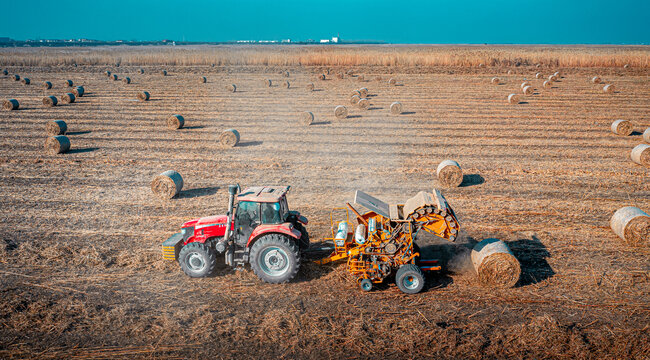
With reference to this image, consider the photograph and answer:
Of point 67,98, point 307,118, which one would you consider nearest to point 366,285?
point 307,118

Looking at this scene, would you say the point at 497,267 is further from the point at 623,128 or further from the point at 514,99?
the point at 514,99

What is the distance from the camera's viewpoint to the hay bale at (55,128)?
70.7ft

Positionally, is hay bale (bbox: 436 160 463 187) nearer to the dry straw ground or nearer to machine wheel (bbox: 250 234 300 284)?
the dry straw ground

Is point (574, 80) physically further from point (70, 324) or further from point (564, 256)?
point (70, 324)

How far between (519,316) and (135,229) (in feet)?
31.3

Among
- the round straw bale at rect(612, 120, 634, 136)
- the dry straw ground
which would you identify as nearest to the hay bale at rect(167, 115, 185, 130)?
the dry straw ground

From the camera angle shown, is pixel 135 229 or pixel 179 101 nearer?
pixel 135 229

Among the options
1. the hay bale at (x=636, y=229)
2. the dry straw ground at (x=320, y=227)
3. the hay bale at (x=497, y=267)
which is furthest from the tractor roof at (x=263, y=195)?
the hay bale at (x=636, y=229)

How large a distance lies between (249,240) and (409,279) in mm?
3249

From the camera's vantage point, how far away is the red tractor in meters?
8.36

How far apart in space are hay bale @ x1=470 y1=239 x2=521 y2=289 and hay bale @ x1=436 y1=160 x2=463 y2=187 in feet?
20.3

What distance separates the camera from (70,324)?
7.50m

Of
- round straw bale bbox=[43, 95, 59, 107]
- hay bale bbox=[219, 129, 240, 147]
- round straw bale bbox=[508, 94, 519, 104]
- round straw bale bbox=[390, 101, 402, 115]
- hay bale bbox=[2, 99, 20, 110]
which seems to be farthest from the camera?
round straw bale bbox=[508, 94, 519, 104]

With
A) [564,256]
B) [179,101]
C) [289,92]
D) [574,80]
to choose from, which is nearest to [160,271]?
[564,256]
